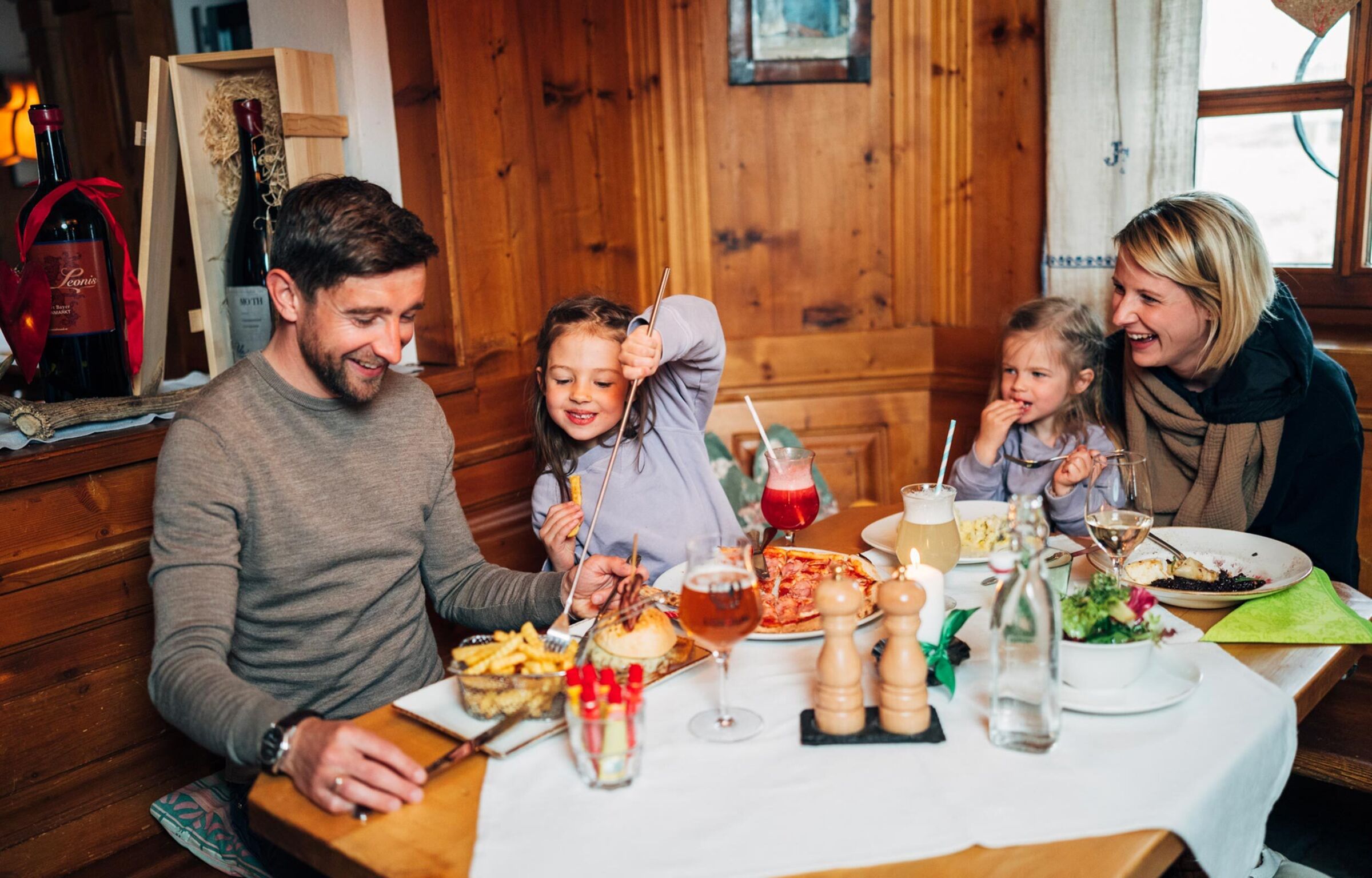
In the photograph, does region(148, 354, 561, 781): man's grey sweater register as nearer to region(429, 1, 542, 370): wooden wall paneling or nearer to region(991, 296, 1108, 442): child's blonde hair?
region(429, 1, 542, 370): wooden wall paneling

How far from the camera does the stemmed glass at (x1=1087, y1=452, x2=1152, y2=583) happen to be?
1507 mm

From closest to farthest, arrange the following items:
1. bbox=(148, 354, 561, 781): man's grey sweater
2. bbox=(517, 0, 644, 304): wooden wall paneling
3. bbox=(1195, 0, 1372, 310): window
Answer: bbox=(148, 354, 561, 781): man's grey sweater < bbox=(1195, 0, 1372, 310): window < bbox=(517, 0, 644, 304): wooden wall paneling

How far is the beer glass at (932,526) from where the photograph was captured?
1.58 meters

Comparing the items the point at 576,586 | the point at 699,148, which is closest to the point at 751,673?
the point at 576,586

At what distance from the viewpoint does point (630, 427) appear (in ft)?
7.15

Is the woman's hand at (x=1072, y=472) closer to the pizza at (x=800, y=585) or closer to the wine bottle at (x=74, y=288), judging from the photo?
the pizza at (x=800, y=585)

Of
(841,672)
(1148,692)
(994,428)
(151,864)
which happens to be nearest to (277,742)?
(841,672)

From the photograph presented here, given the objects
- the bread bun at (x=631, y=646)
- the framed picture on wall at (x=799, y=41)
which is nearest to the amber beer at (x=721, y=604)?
the bread bun at (x=631, y=646)

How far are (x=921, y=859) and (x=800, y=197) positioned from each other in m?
2.40

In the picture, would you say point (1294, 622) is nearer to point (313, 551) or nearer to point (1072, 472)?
point (1072, 472)

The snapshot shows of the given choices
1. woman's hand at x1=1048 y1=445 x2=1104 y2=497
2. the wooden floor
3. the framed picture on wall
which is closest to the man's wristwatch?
the wooden floor

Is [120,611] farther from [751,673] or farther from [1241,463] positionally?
[1241,463]

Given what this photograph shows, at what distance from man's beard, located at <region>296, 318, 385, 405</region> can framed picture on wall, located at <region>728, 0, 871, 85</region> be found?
1.75 metres

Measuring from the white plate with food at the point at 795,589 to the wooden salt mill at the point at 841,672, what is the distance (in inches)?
9.2
